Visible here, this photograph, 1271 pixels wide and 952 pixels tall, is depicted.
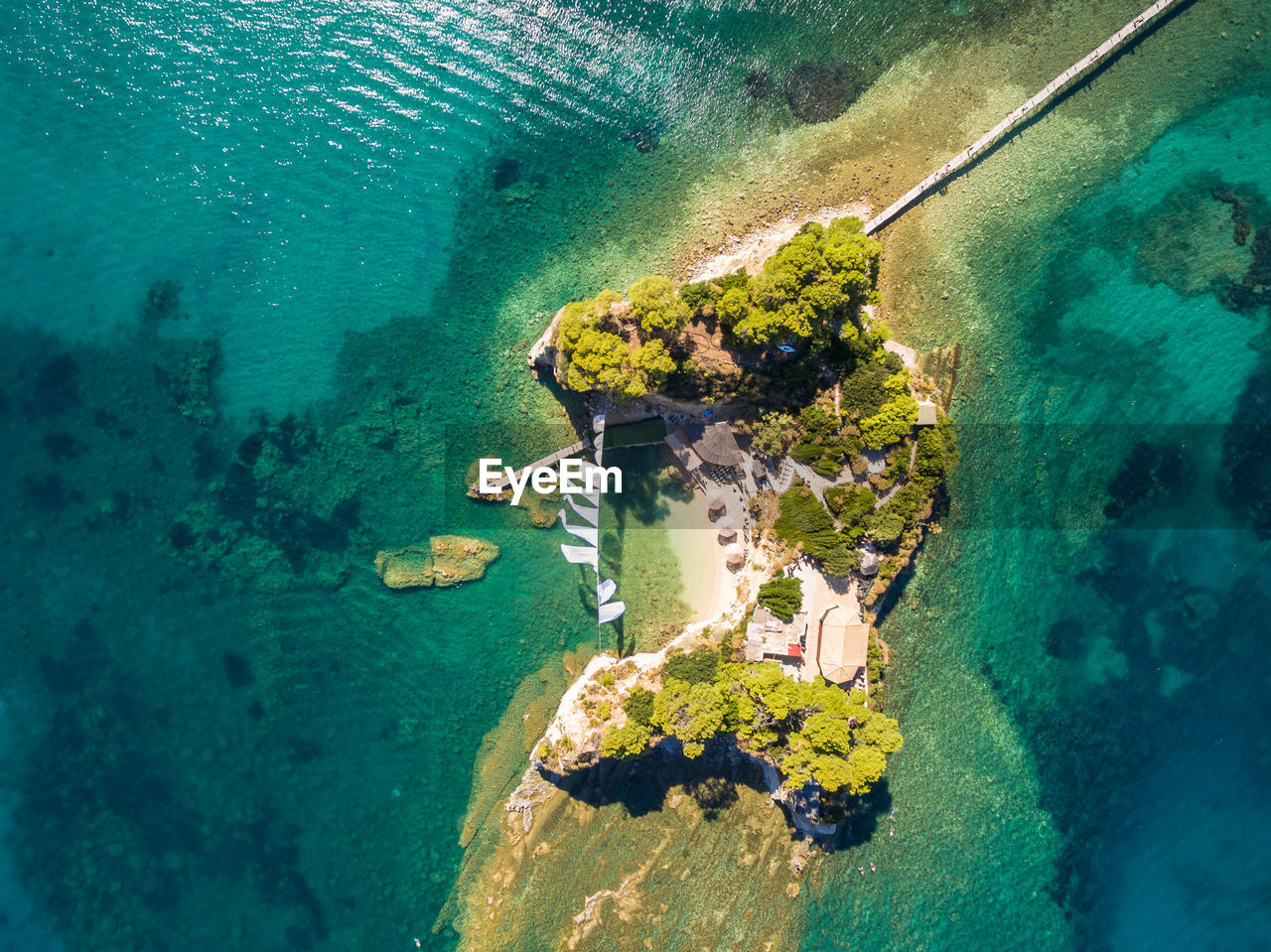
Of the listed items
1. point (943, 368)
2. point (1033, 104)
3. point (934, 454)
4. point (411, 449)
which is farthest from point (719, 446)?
point (1033, 104)

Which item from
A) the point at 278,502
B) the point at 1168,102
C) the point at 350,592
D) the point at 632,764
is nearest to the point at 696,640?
the point at 632,764

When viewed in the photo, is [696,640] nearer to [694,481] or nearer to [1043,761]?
[694,481]

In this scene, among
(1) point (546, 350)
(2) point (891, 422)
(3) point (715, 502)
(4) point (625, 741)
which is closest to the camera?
(2) point (891, 422)

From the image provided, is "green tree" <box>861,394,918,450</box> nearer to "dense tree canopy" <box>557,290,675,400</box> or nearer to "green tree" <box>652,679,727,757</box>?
"dense tree canopy" <box>557,290,675,400</box>

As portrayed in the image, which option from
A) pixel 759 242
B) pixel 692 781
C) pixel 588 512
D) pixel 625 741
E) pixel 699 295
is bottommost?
pixel 692 781

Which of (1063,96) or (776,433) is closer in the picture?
(776,433)

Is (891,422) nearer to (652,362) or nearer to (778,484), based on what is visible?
(778,484)

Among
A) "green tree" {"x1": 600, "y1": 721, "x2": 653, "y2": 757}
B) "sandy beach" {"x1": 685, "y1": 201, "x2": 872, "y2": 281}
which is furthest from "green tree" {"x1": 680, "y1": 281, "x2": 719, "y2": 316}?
"green tree" {"x1": 600, "y1": 721, "x2": 653, "y2": 757}

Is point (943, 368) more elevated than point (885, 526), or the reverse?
point (943, 368)

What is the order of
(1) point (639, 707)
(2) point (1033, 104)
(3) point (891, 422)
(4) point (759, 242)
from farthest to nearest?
1. (4) point (759, 242)
2. (2) point (1033, 104)
3. (1) point (639, 707)
4. (3) point (891, 422)
